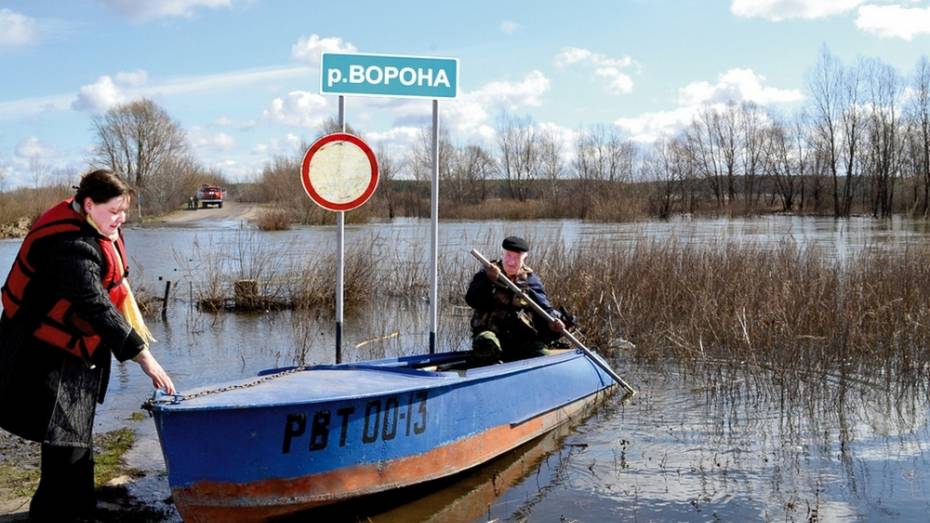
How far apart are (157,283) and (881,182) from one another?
47930 mm

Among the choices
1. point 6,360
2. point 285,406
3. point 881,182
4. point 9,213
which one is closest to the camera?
point 6,360

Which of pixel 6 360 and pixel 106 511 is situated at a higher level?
pixel 6 360

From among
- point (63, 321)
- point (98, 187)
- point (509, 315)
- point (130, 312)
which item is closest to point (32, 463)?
point (130, 312)

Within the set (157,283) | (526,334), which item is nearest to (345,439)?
(526,334)

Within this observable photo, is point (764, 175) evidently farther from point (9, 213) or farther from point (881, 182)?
point (9, 213)

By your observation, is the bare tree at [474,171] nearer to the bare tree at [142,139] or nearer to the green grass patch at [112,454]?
the bare tree at [142,139]

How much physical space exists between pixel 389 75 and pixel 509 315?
7.04 ft

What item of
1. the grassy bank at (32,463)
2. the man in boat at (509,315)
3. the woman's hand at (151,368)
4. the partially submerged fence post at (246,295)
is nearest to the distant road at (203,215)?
the partially submerged fence post at (246,295)

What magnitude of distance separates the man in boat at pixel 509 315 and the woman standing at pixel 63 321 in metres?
3.17

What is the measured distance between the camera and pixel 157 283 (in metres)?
16.9

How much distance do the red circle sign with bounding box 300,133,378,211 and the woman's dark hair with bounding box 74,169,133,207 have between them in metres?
2.55

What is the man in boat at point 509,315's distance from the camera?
6.69m

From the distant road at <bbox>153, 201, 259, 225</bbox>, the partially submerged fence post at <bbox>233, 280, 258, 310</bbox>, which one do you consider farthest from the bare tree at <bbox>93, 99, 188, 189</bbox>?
the partially submerged fence post at <bbox>233, 280, 258, 310</bbox>

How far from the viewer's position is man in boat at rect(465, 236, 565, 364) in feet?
22.0
